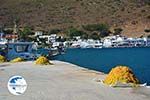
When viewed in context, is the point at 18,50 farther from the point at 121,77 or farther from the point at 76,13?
the point at 76,13

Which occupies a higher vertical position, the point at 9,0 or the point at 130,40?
the point at 9,0

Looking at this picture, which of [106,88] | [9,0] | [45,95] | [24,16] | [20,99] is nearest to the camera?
[20,99]

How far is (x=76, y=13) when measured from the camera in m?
170

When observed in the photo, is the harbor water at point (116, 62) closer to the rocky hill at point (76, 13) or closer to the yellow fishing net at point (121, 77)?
the rocky hill at point (76, 13)

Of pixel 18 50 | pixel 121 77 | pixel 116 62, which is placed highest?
pixel 121 77

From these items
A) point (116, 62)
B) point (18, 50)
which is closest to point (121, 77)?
point (18, 50)

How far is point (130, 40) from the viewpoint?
178 metres

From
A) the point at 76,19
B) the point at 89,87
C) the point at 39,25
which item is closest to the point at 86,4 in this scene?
the point at 76,19

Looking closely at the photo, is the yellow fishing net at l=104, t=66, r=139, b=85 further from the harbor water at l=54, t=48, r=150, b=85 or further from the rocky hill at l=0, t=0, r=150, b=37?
the rocky hill at l=0, t=0, r=150, b=37

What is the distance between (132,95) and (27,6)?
515ft

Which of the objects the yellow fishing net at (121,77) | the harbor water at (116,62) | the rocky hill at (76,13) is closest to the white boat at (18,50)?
the harbor water at (116,62)

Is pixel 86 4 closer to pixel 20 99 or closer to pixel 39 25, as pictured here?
pixel 39 25

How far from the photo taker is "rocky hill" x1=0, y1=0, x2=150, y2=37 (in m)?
168

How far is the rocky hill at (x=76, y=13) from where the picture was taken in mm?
168125
